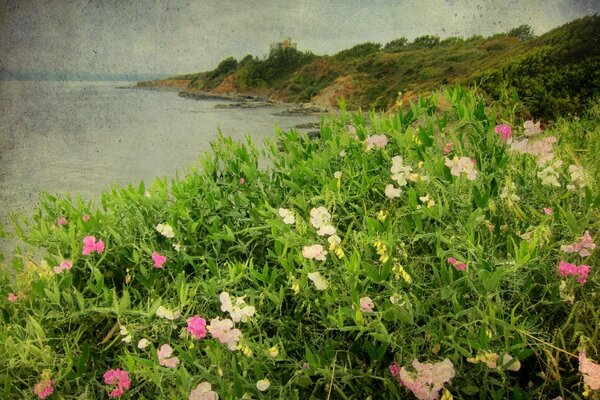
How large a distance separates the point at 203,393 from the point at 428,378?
1.76ft

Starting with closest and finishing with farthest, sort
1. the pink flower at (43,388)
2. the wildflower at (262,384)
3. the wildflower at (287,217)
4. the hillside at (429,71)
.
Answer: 1. the wildflower at (262,384)
2. the pink flower at (43,388)
3. the wildflower at (287,217)
4. the hillside at (429,71)

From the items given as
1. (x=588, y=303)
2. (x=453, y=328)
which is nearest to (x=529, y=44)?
(x=588, y=303)

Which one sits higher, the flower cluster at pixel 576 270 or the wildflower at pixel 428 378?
the flower cluster at pixel 576 270

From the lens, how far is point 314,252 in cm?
149

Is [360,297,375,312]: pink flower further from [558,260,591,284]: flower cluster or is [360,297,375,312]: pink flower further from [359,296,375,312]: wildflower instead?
[558,260,591,284]: flower cluster

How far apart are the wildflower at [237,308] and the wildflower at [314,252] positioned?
207 millimetres

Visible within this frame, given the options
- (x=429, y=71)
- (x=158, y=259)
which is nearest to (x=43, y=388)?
(x=158, y=259)

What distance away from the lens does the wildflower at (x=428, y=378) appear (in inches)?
50.0

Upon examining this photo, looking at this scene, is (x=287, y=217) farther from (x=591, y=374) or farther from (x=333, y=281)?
(x=591, y=374)

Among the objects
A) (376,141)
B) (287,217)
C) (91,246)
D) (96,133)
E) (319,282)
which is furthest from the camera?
(96,133)

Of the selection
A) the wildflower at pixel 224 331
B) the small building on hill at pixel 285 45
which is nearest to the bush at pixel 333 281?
the wildflower at pixel 224 331

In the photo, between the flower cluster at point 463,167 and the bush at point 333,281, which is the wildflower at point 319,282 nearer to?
the bush at point 333,281

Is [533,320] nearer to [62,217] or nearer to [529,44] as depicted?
[62,217]

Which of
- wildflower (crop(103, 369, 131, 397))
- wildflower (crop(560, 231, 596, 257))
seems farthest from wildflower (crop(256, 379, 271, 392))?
wildflower (crop(560, 231, 596, 257))
